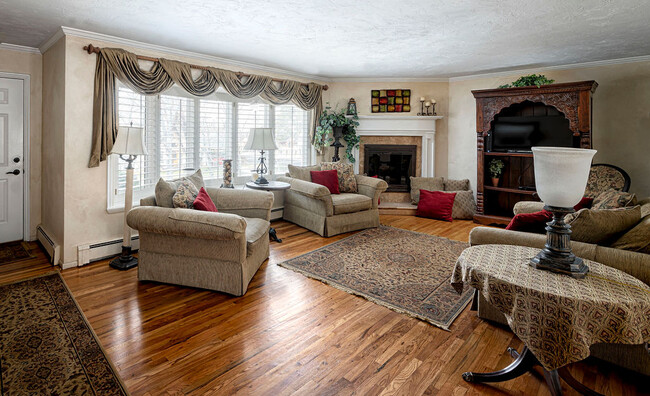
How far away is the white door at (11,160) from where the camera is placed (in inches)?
164

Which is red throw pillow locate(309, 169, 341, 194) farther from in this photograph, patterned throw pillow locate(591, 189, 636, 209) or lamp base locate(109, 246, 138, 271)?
patterned throw pillow locate(591, 189, 636, 209)

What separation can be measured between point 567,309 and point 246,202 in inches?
117

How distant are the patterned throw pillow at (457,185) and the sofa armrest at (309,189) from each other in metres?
2.48

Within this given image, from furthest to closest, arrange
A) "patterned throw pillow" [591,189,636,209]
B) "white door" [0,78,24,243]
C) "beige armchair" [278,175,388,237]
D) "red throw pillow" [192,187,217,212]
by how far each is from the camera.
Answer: "beige armchair" [278,175,388,237]
"white door" [0,78,24,243]
"red throw pillow" [192,187,217,212]
"patterned throw pillow" [591,189,636,209]

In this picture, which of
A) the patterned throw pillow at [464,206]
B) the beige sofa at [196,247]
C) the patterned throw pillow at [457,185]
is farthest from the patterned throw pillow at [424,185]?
the beige sofa at [196,247]

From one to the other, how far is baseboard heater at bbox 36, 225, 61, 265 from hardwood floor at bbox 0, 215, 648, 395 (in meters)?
0.37

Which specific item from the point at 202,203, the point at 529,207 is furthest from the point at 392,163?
the point at 202,203

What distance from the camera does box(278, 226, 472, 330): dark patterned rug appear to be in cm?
288

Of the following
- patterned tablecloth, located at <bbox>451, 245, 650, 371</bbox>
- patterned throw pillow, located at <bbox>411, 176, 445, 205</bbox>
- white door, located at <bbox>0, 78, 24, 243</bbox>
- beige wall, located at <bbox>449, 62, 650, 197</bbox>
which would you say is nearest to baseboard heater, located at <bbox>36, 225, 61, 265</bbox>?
white door, located at <bbox>0, 78, 24, 243</bbox>

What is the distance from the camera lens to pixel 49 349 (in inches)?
87.6

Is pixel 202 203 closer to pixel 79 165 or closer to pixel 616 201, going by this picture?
pixel 79 165

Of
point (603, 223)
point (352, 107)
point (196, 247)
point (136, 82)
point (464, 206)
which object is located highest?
point (352, 107)

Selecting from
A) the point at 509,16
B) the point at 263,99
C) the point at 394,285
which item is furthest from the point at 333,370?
the point at 263,99

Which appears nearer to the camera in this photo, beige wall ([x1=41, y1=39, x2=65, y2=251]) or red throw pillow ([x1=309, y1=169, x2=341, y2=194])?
→ beige wall ([x1=41, y1=39, x2=65, y2=251])
